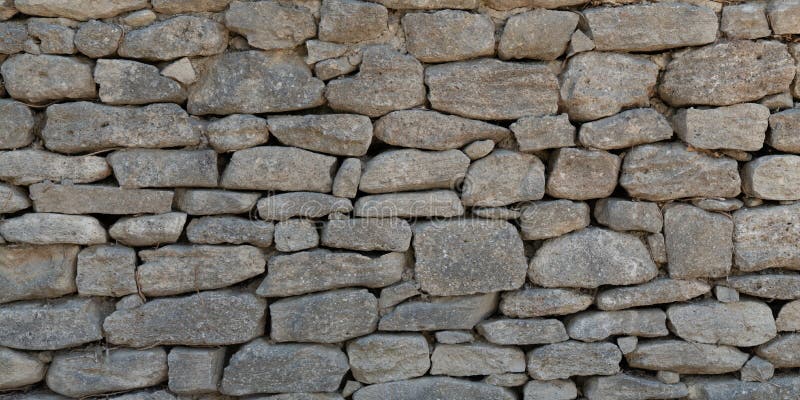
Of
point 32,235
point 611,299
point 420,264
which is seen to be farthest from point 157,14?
point 611,299

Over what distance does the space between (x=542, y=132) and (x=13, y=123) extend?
2.26 metres

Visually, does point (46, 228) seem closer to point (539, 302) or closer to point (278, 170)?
point (278, 170)

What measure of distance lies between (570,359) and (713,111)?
1275 mm

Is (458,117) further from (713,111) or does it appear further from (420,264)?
(713,111)

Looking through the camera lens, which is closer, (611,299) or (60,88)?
(60,88)

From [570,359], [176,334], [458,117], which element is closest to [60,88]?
[176,334]

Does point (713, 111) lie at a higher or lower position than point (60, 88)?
higher

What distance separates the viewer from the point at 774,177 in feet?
8.61

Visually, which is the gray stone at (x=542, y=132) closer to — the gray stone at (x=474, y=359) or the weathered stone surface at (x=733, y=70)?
the weathered stone surface at (x=733, y=70)

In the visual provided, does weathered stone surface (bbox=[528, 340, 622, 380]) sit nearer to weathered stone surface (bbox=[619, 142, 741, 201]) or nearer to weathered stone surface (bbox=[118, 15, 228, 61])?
weathered stone surface (bbox=[619, 142, 741, 201])

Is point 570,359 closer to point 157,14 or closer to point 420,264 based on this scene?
point 420,264

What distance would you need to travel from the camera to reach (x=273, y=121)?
254 cm

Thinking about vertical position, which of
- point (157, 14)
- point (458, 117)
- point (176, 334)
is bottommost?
point (176, 334)

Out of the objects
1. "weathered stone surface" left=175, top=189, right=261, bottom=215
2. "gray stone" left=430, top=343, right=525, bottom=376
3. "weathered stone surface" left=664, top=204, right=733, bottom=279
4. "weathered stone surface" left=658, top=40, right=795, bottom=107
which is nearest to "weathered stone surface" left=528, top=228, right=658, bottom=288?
"weathered stone surface" left=664, top=204, right=733, bottom=279
